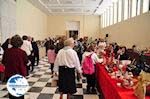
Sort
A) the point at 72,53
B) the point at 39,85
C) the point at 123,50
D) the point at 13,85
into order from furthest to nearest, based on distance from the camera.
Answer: the point at 123,50, the point at 39,85, the point at 72,53, the point at 13,85

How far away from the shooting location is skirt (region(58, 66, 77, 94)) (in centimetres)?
427

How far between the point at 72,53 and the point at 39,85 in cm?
273

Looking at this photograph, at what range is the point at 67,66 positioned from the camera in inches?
167

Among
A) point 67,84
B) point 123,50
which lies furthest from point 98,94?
point 123,50

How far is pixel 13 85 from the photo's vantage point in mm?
1872

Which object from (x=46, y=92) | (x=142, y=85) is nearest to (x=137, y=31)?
(x=46, y=92)

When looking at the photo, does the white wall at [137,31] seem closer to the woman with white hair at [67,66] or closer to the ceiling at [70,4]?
the ceiling at [70,4]

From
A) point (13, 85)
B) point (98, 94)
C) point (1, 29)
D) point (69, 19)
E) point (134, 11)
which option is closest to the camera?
point (13, 85)

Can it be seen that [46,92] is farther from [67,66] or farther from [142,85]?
[142,85]

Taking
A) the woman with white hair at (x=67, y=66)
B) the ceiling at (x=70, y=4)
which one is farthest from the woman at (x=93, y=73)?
the ceiling at (x=70, y=4)

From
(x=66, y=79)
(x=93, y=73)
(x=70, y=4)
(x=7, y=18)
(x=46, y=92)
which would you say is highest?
(x=70, y=4)

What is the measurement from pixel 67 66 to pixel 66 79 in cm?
25

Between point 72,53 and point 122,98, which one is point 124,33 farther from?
point 122,98

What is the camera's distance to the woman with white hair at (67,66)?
4.23 meters
